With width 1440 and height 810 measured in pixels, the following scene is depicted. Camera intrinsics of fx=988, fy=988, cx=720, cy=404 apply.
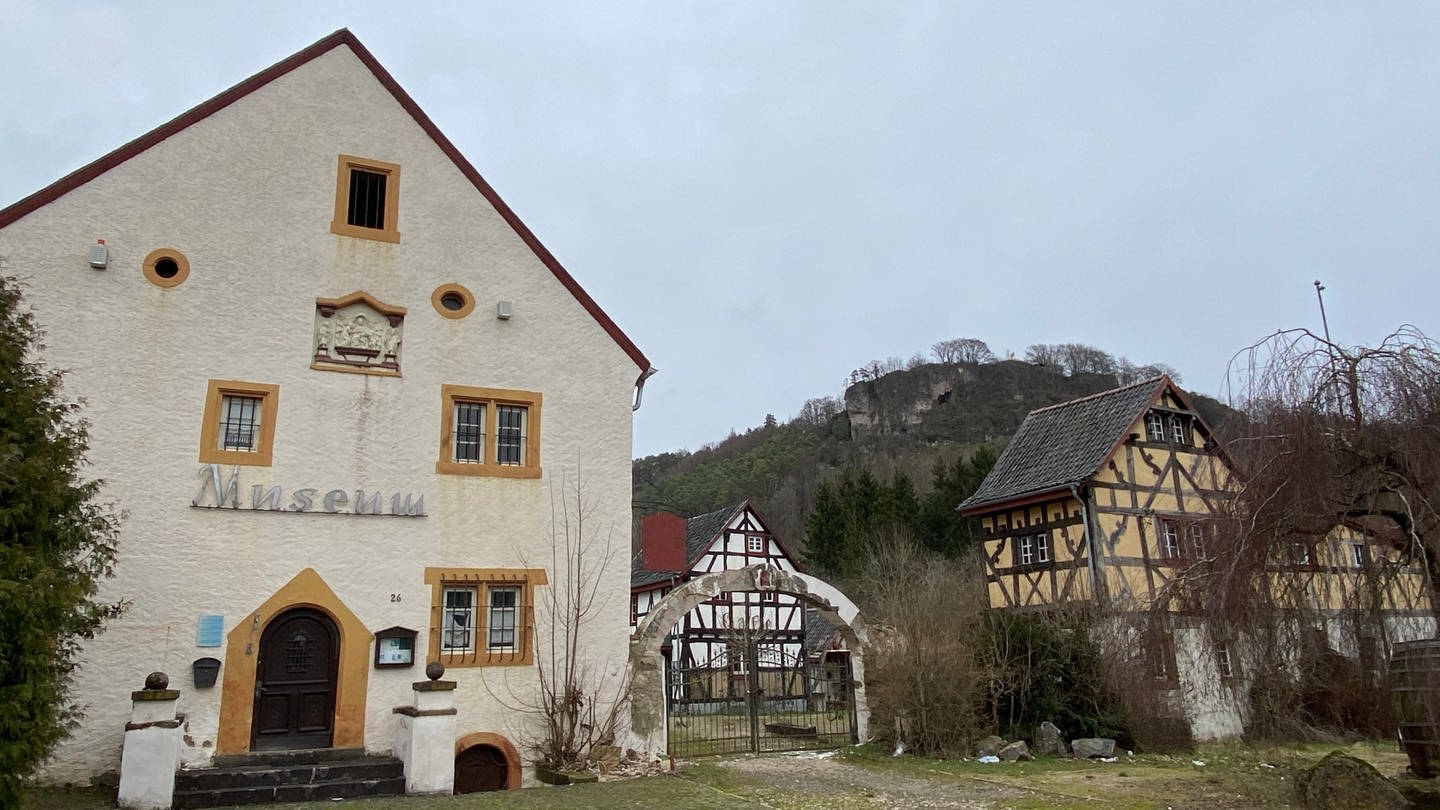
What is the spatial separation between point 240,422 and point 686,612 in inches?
266

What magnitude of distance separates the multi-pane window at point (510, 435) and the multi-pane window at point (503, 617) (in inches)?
69.1

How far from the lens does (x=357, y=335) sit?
13.3m

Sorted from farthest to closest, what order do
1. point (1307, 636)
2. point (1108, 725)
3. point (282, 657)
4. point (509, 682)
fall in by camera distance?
point (1108, 725) → point (509, 682) → point (282, 657) → point (1307, 636)

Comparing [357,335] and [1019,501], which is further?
[1019,501]

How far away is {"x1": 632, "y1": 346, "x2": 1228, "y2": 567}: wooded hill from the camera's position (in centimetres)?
5272

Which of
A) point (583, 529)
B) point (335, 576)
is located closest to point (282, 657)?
point (335, 576)

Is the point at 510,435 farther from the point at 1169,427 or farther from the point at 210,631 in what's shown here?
the point at 1169,427

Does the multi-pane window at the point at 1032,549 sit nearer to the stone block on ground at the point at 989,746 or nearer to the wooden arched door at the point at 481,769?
the stone block on ground at the point at 989,746

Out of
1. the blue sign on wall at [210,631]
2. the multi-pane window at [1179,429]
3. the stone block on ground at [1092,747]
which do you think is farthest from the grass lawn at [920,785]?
the multi-pane window at [1179,429]

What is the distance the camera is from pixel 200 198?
12977mm

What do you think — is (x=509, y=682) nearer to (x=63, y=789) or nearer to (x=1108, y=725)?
(x=63, y=789)

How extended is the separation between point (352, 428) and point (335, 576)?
1926 mm

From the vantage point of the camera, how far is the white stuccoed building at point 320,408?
1187 centimetres

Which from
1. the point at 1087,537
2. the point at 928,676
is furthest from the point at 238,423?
the point at 1087,537
